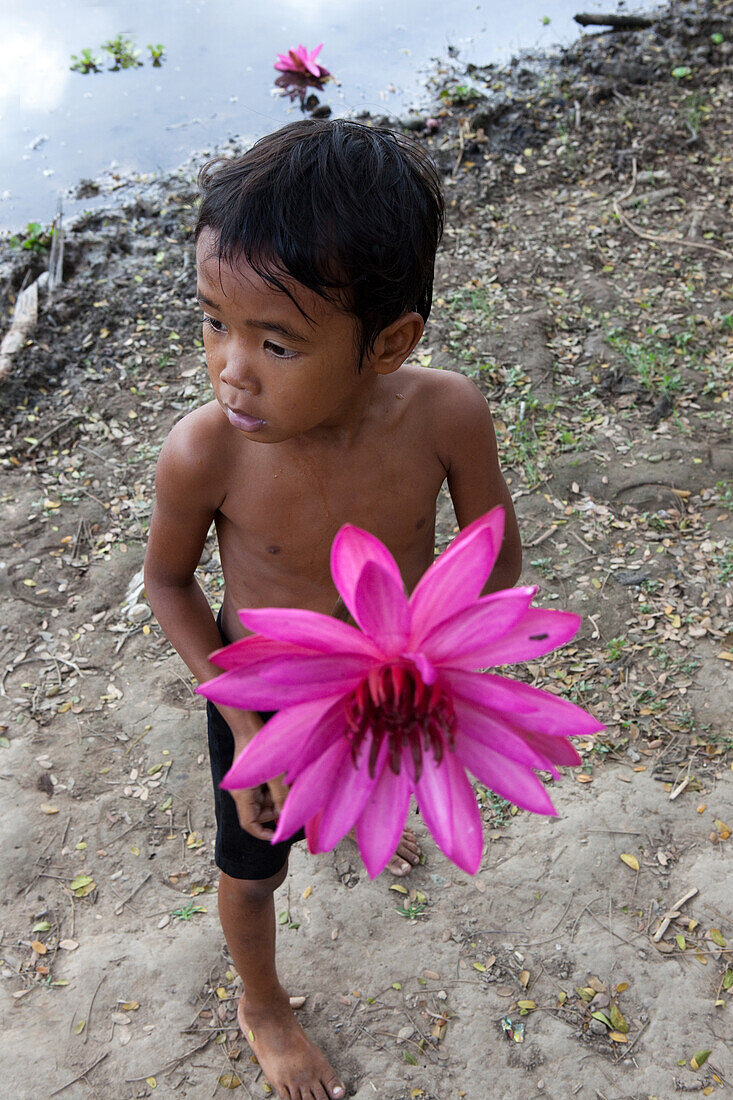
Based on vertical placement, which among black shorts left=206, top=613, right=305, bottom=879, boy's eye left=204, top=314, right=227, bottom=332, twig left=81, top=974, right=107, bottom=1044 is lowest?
twig left=81, top=974, right=107, bottom=1044

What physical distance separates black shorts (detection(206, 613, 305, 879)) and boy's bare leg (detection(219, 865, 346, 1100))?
0.29 feet

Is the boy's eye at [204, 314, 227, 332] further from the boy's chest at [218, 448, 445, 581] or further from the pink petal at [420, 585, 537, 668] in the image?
the pink petal at [420, 585, 537, 668]

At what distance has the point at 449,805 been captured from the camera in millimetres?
847

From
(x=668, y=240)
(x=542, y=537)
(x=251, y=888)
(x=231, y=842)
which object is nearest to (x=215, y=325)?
(x=231, y=842)

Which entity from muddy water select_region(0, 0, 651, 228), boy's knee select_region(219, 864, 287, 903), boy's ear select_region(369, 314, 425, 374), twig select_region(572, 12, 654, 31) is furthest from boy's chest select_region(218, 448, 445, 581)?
twig select_region(572, 12, 654, 31)

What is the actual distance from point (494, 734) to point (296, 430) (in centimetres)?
70

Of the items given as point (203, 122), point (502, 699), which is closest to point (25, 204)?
point (203, 122)

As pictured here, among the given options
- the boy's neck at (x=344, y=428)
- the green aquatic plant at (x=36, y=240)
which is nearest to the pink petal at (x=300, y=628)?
the boy's neck at (x=344, y=428)

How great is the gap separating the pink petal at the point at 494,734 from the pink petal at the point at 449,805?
0.03 m

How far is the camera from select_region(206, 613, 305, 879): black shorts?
1.90 m

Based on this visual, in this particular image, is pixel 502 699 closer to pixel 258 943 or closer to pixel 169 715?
pixel 258 943

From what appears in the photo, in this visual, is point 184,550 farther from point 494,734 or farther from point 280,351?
point 494,734

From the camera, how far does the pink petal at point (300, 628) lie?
2.53 ft

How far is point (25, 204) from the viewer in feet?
18.6
